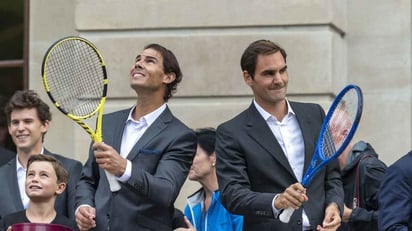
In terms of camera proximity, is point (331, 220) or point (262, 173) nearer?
point (331, 220)

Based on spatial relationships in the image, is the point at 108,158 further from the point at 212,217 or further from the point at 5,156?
the point at 5,156

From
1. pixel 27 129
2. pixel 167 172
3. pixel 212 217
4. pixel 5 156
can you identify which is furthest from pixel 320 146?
pixel 5 156

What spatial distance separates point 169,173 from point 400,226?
1.43 metres

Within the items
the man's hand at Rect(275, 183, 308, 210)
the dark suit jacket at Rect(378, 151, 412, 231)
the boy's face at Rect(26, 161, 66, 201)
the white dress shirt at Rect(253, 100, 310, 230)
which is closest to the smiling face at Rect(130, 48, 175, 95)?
the white dress shirt at Rect(253, 100, 310, 230)

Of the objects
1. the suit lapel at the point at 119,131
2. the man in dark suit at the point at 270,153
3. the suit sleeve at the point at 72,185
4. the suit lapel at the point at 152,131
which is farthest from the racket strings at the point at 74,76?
the man in dark suit at the point at 270,153

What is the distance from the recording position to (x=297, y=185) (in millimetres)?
7688

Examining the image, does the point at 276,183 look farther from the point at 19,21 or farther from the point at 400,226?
the point at 19,21

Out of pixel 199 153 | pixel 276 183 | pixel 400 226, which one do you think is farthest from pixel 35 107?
pixel 400 226

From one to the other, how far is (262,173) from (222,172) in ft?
0.78

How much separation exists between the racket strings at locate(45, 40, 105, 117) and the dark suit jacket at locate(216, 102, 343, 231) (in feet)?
2.85

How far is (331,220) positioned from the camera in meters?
8.05

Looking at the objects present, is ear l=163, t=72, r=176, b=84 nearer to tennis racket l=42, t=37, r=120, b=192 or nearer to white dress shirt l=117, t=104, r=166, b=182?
white dress shirt l=117, t=104, r=166, b=182

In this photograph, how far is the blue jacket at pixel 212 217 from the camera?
9414 millimetres

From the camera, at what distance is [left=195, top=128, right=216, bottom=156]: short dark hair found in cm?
983
